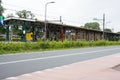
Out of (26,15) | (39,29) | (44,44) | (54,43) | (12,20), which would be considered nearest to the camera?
(44,44)

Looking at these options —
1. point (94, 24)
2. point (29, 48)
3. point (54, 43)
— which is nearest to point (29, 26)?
point (54, 43)

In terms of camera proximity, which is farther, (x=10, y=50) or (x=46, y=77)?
(x=10, y=50)

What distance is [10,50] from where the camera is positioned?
104 ft

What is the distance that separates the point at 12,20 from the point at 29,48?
1851 centimetres

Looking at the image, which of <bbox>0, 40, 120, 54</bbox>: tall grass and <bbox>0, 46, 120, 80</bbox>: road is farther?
<bbox>0, 40, 120, 54</bbox>: tall grass

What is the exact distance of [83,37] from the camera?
79.9 metres

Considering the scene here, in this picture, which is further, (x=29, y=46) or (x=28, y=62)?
(x=29, y=46)

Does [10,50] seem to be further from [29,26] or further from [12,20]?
[29,26]

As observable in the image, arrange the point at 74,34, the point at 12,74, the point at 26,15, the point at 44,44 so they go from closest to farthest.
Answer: the point at 12,74
the point at 44,44
the point at 74,34
the point at 26,15

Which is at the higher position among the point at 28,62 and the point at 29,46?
the point at 28,62

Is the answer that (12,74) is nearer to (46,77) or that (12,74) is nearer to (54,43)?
(46,77)

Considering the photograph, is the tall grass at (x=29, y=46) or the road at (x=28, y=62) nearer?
the road at (x=28, y=62)

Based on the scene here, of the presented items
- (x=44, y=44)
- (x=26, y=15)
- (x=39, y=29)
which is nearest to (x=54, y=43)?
(x=44, y=44)

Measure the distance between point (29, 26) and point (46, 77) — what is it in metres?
45.3
